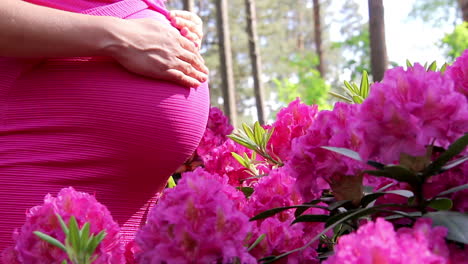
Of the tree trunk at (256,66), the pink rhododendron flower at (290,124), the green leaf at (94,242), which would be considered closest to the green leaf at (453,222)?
the green leaf at (94,242)

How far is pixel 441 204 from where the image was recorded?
88cm

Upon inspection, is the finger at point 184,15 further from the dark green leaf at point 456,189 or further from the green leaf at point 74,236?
the dark green leaf at point 456,189

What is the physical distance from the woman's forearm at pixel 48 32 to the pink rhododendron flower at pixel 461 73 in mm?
899

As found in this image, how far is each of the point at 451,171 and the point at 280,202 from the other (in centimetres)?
37

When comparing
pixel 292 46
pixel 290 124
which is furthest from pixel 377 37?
pixel 292 46

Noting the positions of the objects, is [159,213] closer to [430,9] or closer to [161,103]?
[161,103]

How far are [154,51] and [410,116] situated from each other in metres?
1.00

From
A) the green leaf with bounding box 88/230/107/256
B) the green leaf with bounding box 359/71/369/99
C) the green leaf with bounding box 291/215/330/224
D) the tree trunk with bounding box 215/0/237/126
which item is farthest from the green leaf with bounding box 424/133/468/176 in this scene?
the tree trunk with bounding box 215/0/237/126

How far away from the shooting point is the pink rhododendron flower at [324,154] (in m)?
0.98

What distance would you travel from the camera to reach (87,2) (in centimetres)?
180

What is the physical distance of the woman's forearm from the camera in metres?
1.49

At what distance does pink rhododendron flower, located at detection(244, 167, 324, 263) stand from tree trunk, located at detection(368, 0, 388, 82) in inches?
65.8

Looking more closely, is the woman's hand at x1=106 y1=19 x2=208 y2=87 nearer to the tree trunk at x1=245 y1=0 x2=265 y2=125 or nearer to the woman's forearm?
the woman's forearm

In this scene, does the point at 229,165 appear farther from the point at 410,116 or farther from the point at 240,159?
the point at 410,116
